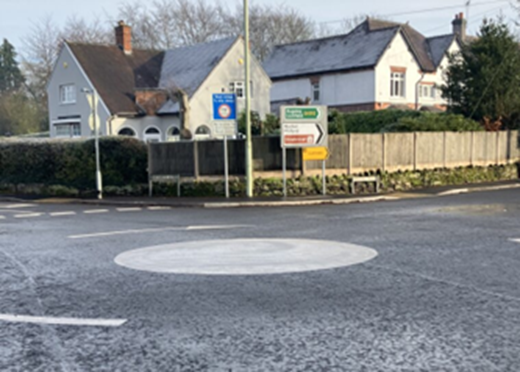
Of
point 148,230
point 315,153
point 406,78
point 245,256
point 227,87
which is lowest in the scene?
point 148,230

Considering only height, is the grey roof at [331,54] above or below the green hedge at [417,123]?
above

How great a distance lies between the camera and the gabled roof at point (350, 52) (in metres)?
42.5

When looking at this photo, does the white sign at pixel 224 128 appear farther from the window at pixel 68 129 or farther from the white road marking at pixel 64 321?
the window at pixel 68 129

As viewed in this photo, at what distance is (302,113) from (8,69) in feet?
247

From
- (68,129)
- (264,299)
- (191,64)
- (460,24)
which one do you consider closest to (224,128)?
(264,299)

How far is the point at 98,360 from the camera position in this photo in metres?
4.53

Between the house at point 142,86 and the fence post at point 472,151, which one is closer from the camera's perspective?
the fence post at point 472,151

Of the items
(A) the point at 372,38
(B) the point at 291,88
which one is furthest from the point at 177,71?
(A) the point at 372,38

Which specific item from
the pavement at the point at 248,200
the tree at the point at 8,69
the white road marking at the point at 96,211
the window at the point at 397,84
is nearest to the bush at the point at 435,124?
the pavement at the point at 248,200

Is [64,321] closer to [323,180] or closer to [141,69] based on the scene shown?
[323,180]

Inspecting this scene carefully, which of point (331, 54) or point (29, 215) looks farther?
point (331, 54)

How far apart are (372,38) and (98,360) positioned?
42.3m

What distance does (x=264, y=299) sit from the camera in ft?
20.5

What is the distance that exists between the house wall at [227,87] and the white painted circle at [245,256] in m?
27.1
